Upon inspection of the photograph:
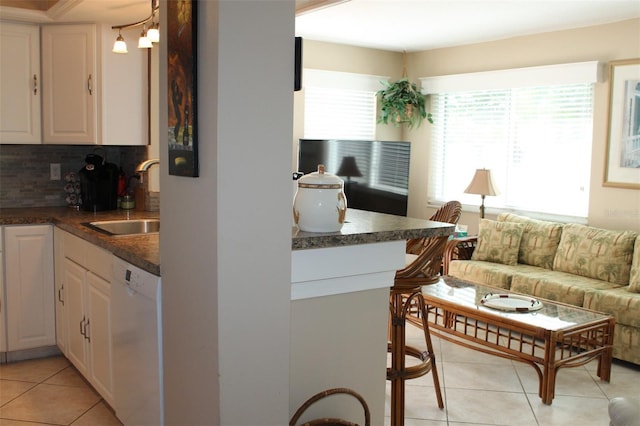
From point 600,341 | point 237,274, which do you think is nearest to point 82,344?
point 237,274

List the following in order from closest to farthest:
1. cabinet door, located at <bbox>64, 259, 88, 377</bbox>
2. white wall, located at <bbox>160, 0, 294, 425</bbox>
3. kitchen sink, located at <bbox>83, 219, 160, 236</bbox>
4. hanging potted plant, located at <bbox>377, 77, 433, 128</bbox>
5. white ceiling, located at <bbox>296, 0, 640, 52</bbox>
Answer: white wall, located at <bbox>160, 0, 294, 425</bbox> → cabinet door, located at <bbox>64, 259, 88, 377</bbox> → kitchen sink, located at <bbox>83, 219, 160, 236</bbox> → white ceiling, located at <bbox>296, 0, 640, 52</bbox> → hanging potted plant, located at <bbox>377, 77, 433, 128</bbox>

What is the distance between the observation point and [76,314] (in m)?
3.55

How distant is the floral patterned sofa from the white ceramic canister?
9.45ft

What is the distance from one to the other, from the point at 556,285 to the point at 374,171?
7.44ft

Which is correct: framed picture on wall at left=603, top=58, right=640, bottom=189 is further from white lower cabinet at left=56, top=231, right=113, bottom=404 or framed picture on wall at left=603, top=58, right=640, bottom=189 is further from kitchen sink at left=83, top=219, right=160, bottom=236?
white lower cabinet at left=56, top=231, right=113, bottom=404

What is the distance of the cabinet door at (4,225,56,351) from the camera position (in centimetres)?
380

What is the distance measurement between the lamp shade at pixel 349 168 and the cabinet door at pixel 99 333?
3.40 m

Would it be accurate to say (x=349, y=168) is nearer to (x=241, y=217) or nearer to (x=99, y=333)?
(x=99, y=333)

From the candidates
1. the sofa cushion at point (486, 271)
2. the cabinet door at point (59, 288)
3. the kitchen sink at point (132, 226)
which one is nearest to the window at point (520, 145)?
the sofa cushion at point (486, 271)

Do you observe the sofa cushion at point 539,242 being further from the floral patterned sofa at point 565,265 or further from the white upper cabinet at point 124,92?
the white upper cabinet at point 124,92

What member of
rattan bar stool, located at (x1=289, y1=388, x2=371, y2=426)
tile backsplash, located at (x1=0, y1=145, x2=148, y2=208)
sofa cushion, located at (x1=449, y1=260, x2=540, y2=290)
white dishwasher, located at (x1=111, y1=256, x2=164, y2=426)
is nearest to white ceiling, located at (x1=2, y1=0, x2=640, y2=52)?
tile backsplash, located at (x1=0, y1=145, x2=148, y2=208)

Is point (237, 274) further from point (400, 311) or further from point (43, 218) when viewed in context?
point (43, 218)

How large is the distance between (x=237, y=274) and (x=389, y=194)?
179 inches

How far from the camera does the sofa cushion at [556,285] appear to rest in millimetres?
4551
